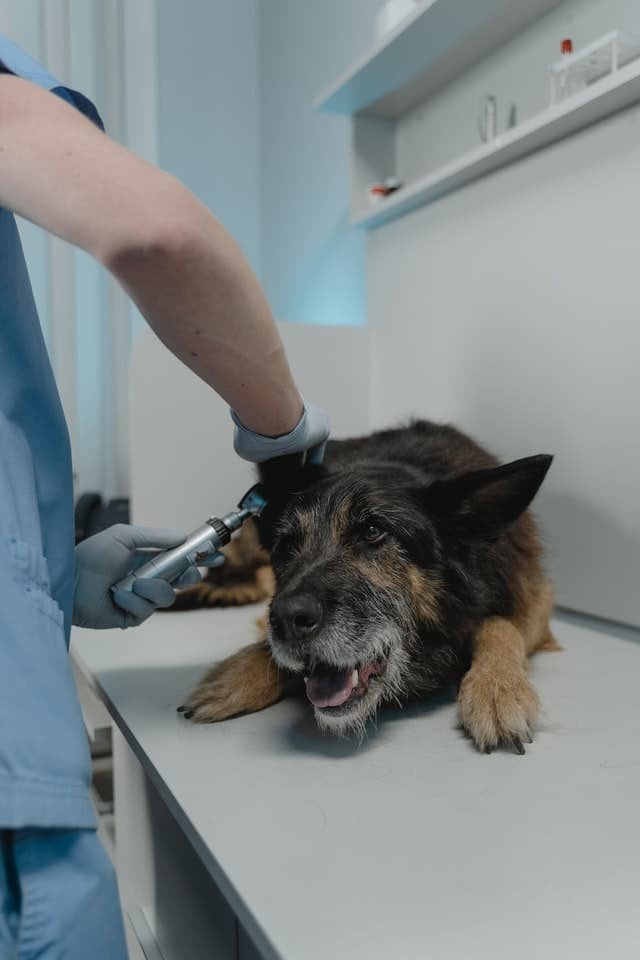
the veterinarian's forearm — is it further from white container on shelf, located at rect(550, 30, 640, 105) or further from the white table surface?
white container on shelf, located at rect(550, 30, 640, 105)

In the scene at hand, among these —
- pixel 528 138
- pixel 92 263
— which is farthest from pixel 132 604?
pixel 92 263

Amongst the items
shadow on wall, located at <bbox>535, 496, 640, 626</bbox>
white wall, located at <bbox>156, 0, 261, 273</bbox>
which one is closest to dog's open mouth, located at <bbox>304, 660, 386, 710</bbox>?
shadow on wall, located at <bbox>535, 496, 640, 626</bbox>

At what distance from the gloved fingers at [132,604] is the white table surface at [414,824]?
0.39ft

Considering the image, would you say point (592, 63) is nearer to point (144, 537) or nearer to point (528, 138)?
point (528, 138)

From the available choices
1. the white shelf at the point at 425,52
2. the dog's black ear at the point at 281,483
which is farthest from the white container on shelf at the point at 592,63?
the dog's black ear at the point at 281,483

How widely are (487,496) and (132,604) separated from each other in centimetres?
52

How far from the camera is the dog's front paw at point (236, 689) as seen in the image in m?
0.95

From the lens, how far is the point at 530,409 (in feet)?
5.29

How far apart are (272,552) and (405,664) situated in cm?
29

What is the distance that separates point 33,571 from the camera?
62 centimetres

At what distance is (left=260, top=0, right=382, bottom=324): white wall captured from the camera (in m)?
2.50

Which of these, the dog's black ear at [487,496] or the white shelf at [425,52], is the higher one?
the white shelf at [425,52]

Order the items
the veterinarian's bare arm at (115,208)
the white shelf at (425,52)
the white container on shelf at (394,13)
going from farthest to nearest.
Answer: the white container on shelf at (394,13)
the white shelf at (425,52)
the veterinarian's bare arm at (115,208)

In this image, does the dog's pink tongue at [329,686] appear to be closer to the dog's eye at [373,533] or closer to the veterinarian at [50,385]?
the dog's eye at [373,533]
